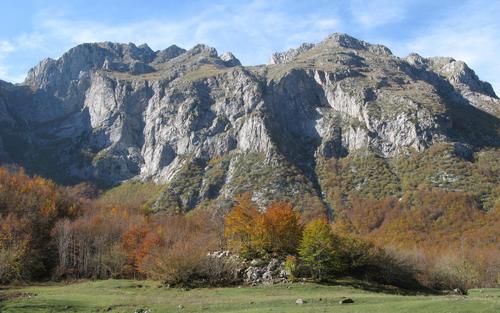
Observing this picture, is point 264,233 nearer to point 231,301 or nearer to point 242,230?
point 242,230

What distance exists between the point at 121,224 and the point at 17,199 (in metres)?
21.8

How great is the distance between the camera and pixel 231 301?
1594 inches

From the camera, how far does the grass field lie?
3002 cm

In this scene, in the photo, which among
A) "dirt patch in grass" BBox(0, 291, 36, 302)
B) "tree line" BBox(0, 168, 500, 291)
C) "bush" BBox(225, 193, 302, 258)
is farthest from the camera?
"bush" BBox(225, 193, 302, 258)

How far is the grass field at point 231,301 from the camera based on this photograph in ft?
98.5

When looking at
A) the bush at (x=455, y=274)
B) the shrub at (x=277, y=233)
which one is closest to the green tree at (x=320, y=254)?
the shrub at (x=277, y=233)

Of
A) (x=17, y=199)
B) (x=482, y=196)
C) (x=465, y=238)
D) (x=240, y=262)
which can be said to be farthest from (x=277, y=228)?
(x=482, y=196)

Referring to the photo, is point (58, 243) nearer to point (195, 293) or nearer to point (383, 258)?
point (195, 293)

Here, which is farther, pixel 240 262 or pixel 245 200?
pixel 245 200

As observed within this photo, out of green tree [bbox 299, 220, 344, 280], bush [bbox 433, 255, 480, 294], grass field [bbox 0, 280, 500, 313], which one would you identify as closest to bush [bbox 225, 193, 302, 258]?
green tree [bbox 299, 220, 344, 280]

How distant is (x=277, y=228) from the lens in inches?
2721

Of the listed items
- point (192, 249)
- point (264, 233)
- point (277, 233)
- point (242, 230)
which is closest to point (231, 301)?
point (192, 249)

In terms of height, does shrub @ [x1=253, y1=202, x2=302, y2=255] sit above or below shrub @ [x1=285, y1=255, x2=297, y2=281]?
above

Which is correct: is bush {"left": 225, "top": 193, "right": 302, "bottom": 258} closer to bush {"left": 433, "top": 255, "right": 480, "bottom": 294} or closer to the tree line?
the tree line
